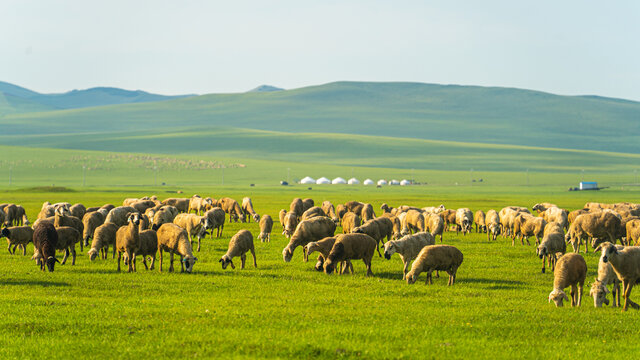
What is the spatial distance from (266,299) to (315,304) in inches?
55.7

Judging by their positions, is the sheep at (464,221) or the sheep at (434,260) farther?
the sheep at (464,221)

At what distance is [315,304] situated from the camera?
18.4 metres

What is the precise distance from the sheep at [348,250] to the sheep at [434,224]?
1019 cm

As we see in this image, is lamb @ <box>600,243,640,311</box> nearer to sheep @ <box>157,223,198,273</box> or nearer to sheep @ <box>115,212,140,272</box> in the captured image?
sheep @ <box>157,223,198,273</box>

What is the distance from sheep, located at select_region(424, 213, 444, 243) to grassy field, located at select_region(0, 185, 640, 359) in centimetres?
963

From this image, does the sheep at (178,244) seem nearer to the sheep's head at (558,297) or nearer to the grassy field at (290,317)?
the grassy field at (290,317)

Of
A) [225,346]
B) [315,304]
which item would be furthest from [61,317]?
[315,304]

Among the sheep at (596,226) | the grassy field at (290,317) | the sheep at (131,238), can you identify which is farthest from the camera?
the sheep at (596,226)

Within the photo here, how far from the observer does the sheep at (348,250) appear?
23.1m

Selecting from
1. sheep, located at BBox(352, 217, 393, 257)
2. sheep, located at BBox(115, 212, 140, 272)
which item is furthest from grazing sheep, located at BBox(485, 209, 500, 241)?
sheep, located at BBox(115, 212, 140, 272)

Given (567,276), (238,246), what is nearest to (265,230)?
(238,246)

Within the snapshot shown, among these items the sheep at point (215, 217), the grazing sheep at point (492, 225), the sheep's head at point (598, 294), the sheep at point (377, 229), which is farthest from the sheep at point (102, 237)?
the grazing sheep at point (492, 225)

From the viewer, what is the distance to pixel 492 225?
38156 millimetres

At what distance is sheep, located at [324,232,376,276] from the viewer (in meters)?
23.1
